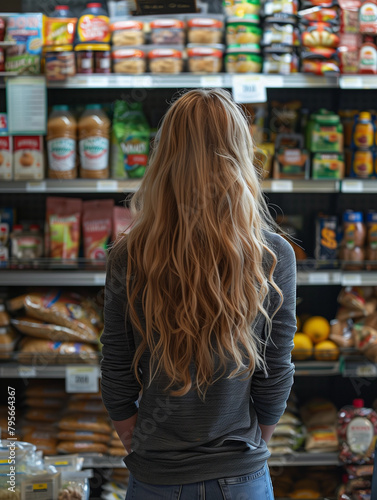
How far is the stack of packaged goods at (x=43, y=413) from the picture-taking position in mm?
2309

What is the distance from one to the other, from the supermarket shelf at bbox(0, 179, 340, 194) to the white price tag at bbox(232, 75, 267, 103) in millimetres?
341

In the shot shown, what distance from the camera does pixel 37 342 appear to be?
229 centimetres

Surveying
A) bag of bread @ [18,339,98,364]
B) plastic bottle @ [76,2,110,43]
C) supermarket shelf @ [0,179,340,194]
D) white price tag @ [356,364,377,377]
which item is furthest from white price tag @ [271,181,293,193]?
bag of bread @ [18,339,98,364]

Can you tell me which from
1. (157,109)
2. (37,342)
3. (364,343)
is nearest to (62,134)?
(157,109)

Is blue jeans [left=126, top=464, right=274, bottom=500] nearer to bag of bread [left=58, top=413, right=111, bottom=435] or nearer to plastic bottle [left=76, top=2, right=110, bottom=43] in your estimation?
bag of bread [left=58, top=413, right=111, bottom=435]

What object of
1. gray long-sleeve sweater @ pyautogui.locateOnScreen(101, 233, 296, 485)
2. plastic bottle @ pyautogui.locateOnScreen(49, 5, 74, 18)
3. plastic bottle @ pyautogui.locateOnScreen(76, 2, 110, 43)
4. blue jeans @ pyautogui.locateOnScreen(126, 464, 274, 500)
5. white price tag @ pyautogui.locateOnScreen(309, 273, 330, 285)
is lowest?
blue jeans @ pyautogui.locateOnScreen(126, 464, 274, 500)

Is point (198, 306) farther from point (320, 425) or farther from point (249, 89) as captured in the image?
point (320, 425)

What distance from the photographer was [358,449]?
2.26 metres

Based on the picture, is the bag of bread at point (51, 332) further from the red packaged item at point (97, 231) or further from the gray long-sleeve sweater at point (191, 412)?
the gray long-sleeve sweater at point (191, 412)

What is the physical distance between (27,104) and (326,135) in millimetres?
1281

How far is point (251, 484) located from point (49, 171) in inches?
66.8

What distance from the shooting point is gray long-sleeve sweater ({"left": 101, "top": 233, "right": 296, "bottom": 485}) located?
97cm

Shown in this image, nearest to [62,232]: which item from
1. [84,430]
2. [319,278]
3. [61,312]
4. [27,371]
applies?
[61,312]

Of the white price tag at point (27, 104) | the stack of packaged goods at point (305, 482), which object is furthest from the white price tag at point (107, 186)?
the stack of packaged goods at point (305, 482)
